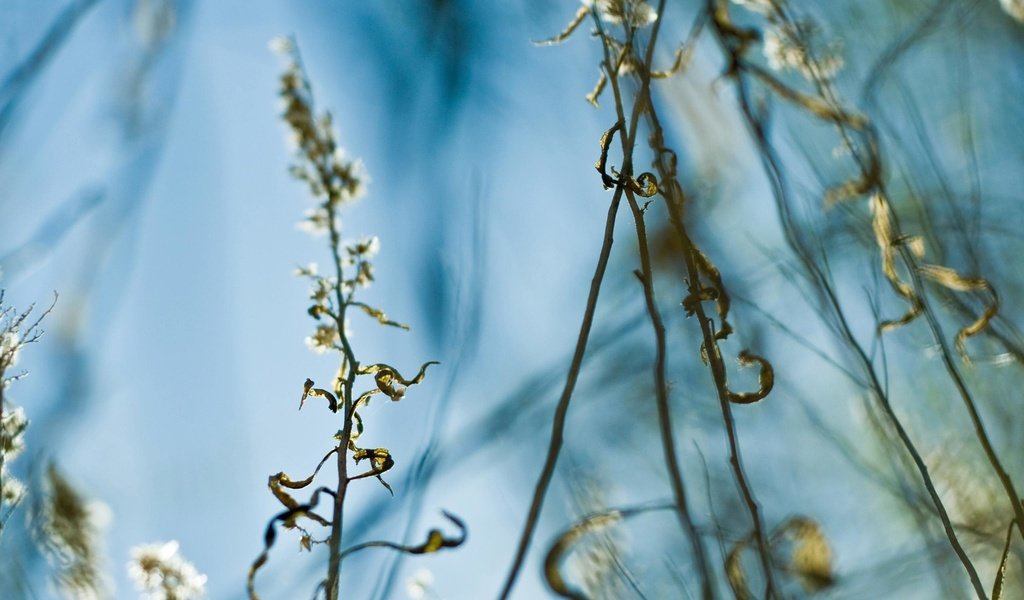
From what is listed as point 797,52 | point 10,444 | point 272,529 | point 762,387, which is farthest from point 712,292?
point 10,444

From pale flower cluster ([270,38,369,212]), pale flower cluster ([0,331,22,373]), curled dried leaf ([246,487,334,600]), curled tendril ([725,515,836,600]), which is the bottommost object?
curled dried leaf ([246,487,334,600])

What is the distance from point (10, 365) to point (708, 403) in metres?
1.13

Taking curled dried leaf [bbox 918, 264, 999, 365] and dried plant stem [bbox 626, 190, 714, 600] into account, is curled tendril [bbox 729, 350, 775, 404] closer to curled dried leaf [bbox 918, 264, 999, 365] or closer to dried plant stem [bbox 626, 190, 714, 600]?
dried plant stem [bbox 626, 190, 714, 600]

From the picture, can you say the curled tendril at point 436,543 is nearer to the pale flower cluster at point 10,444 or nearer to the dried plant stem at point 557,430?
the dried plant stem at point 557,430

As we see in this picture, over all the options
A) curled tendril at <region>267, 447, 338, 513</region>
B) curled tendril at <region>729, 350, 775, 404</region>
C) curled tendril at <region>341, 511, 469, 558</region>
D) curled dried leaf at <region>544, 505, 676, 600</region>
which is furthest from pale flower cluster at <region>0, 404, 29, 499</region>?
curled tendril at <region>729, 350, 775, 404</region>

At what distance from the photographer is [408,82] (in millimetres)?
1695

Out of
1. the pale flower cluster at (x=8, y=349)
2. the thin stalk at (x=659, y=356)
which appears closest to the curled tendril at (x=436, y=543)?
the thin stalk at (x=659, y=356)

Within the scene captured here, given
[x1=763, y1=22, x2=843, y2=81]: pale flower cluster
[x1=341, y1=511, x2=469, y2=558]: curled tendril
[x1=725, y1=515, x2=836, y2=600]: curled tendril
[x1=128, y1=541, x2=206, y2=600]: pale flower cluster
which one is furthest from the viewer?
[x1=763, y1=22, x2=843, y2=81]: pale flower cluster

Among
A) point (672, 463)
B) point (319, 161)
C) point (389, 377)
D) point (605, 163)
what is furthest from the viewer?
point (319, 161)

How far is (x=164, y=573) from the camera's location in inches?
27.2

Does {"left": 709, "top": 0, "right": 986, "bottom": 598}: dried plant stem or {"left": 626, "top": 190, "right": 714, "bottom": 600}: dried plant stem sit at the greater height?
{"left": 709, "top": 0, "right": 986, "bottom": 598}: dried plant stem

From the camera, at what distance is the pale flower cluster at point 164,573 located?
690 millimetres

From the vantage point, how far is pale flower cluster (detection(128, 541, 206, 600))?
0.69 metres

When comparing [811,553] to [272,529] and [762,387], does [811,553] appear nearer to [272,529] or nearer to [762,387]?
[762,387]
